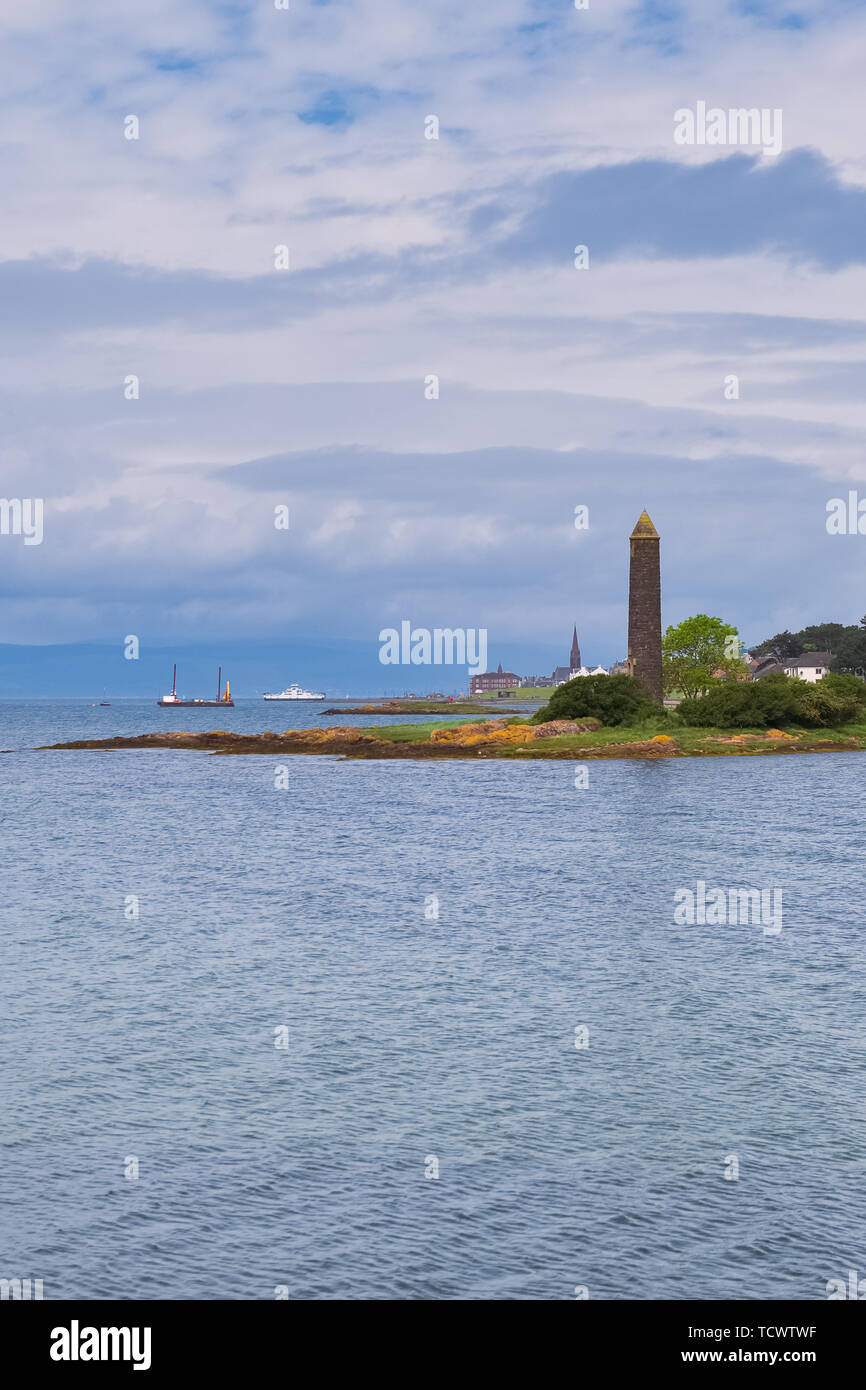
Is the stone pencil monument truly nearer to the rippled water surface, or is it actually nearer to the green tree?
the green tree

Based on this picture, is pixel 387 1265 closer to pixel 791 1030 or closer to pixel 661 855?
pixel 791 1030

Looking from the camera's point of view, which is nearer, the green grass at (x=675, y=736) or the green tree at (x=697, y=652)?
the green grass at (x=675, y=736)

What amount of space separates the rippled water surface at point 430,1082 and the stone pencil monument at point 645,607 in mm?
82285

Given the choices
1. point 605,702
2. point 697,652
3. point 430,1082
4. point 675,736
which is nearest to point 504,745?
point 605,702

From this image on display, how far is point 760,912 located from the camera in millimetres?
39656

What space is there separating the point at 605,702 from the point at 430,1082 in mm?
102711

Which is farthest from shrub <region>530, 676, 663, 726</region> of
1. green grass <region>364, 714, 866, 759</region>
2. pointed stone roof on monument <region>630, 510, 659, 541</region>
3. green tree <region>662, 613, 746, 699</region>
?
green tree <region>662, 613, 746, 699</region>

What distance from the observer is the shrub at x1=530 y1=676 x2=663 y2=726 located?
4838 inches

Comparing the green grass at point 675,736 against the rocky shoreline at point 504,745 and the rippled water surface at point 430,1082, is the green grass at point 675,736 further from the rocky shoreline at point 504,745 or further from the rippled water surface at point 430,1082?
the rippled water surface at point 430,1082

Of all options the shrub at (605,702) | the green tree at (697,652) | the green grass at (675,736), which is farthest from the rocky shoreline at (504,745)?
the green tree at (697,652)

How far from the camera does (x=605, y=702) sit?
404ft

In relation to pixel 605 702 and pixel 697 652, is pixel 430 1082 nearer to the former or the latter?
pixel 605 702

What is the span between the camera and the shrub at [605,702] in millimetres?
122875
